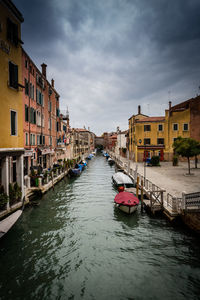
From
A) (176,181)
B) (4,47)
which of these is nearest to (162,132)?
(176,181)

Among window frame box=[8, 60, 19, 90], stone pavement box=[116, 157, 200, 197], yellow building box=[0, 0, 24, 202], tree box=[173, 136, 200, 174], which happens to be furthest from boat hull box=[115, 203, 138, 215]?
tree box=[173, 136, 200, 174]

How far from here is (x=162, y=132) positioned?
3628 cm

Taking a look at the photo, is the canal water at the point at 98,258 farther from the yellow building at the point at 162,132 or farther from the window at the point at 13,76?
the yellow building at the point at 162,132

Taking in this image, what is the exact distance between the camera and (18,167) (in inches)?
494

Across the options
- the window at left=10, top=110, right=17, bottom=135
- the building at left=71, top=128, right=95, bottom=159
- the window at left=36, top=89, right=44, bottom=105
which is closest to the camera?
the window at left=10, top=110, right=17, bottom=135

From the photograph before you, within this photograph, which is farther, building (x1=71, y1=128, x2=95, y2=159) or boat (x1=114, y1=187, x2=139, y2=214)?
building (x1=71, y1=128, x2=95, y2=159)

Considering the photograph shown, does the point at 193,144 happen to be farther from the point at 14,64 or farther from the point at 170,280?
the point at 14,64

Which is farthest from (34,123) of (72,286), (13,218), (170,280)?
(170,280)

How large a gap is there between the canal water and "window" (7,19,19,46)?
508 inches

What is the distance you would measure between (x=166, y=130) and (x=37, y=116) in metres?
27.7

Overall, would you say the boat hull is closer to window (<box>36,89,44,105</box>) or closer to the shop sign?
the shop sign

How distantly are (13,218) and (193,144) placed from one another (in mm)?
21082

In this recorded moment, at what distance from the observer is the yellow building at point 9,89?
1048 centimetres

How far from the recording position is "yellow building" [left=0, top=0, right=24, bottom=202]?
34.4 ft
